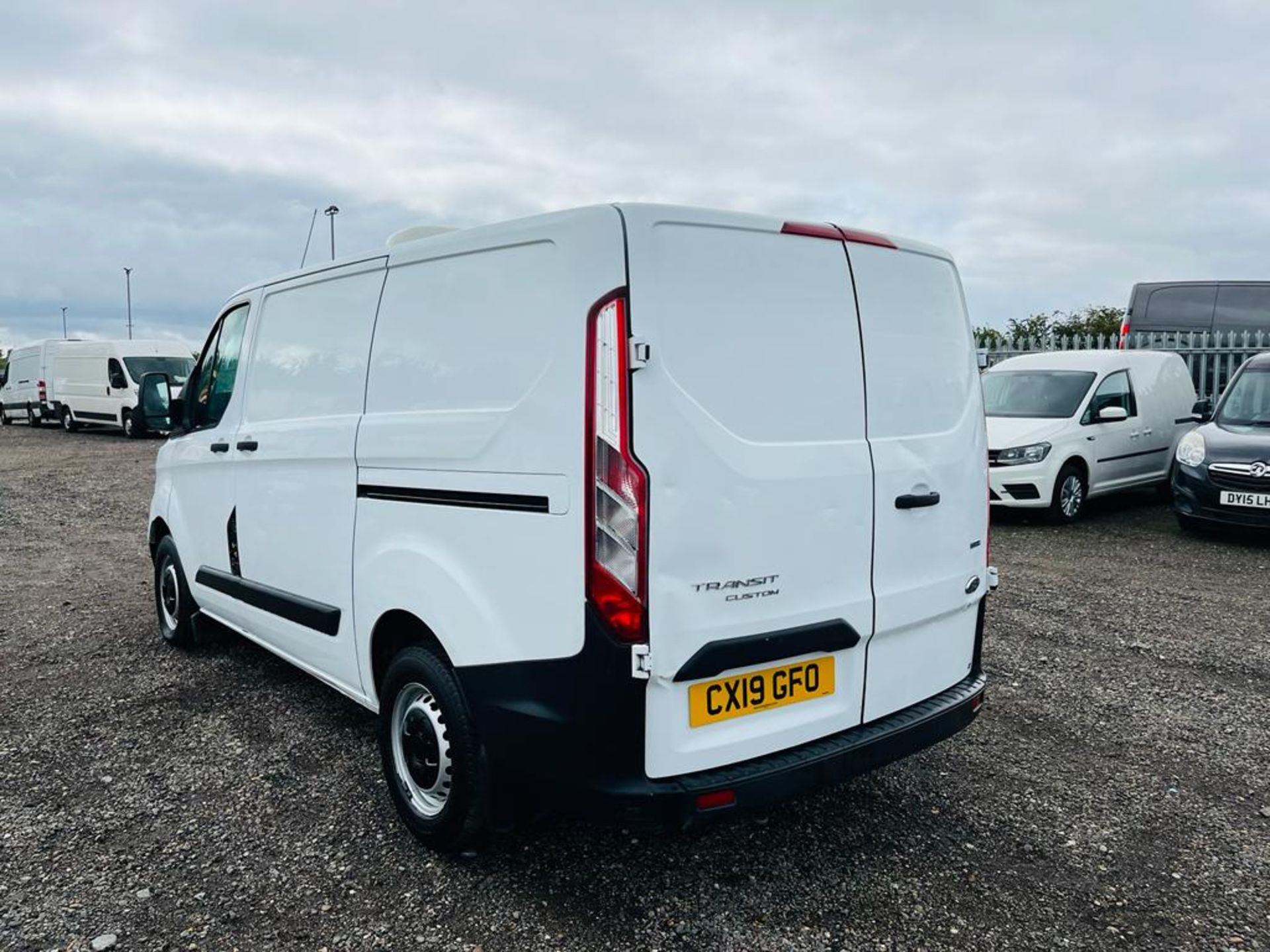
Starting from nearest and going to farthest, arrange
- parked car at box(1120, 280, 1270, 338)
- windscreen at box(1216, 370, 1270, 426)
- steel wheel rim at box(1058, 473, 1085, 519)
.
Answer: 1. windscreen at box(1216, 370, 1270, 426)
2. steel wheel rim at box(1058, 473, 1085, 519)
3. parked car at box(1120, 280, 1270, 338)

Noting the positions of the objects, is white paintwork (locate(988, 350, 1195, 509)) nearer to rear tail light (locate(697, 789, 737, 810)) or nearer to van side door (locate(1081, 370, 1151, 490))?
van side door (locate(1081, 370, 1151, 490))

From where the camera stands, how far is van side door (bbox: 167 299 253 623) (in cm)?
462

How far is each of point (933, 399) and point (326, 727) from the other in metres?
2.93

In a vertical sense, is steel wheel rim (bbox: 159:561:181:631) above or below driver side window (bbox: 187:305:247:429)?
below

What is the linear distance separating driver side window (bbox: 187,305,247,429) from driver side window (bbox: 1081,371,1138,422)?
837 cm

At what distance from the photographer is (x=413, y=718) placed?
3.21 metres

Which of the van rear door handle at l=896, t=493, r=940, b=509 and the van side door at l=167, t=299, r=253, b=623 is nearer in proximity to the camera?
the van rear door handle at l=896, t=493, r=940, b=509

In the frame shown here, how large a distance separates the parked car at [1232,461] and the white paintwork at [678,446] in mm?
6140

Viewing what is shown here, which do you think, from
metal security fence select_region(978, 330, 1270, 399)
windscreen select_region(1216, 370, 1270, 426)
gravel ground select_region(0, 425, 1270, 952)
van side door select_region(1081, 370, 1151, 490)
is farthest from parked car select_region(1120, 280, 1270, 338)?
gravel ground select_region(0, 425, 1270, 952)

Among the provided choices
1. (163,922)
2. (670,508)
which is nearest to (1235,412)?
(670,508)

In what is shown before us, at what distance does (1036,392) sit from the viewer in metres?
10.6

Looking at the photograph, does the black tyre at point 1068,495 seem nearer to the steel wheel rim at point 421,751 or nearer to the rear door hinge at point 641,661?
the steel wheel rim at point 421,751

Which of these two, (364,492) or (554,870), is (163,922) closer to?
(554,870)

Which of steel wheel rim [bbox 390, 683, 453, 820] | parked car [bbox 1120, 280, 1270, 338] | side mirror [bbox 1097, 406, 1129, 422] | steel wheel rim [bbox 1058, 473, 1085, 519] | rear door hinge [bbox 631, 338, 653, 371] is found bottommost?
steel wheel rim [bbox 390, 683, 453, 820]
